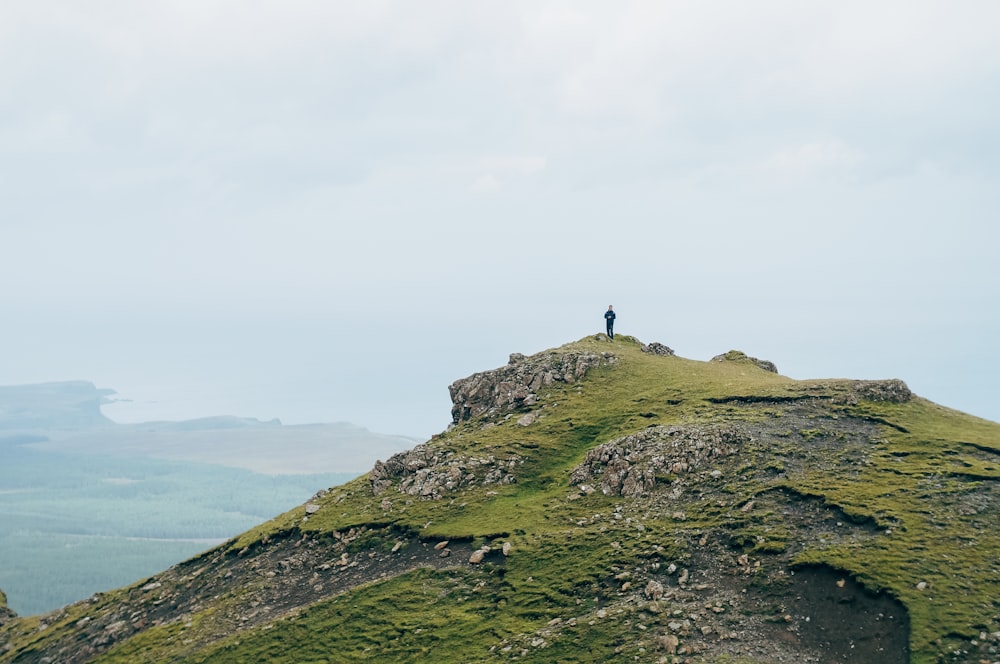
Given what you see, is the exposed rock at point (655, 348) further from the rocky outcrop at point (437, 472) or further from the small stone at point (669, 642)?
the small stone at point (669, 642)

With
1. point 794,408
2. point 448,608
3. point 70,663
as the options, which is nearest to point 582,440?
point 794,408

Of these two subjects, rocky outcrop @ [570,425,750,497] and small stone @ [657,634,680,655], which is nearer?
small stone @ [657,634,680,655]

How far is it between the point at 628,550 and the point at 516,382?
28.8 meters

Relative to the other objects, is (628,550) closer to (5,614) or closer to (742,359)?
(742,359)

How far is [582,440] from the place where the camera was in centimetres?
6444

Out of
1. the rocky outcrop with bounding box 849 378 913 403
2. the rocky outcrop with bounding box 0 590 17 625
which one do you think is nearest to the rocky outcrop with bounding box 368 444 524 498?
the rocky outcrop with bounding box 849 378 913 403

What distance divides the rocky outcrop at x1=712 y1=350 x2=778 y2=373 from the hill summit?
1470 centimetres

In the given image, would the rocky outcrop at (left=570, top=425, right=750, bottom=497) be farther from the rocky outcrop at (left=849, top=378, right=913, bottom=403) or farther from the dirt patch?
the dirt patch

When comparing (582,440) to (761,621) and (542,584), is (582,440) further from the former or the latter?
(761,621)

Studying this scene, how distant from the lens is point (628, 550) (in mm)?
47656

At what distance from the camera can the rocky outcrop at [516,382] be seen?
7300 centimetres

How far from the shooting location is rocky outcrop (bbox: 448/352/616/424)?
240 ft

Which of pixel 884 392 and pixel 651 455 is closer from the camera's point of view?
pixel 651 455

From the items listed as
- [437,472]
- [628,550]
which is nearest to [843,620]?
[628,550]
